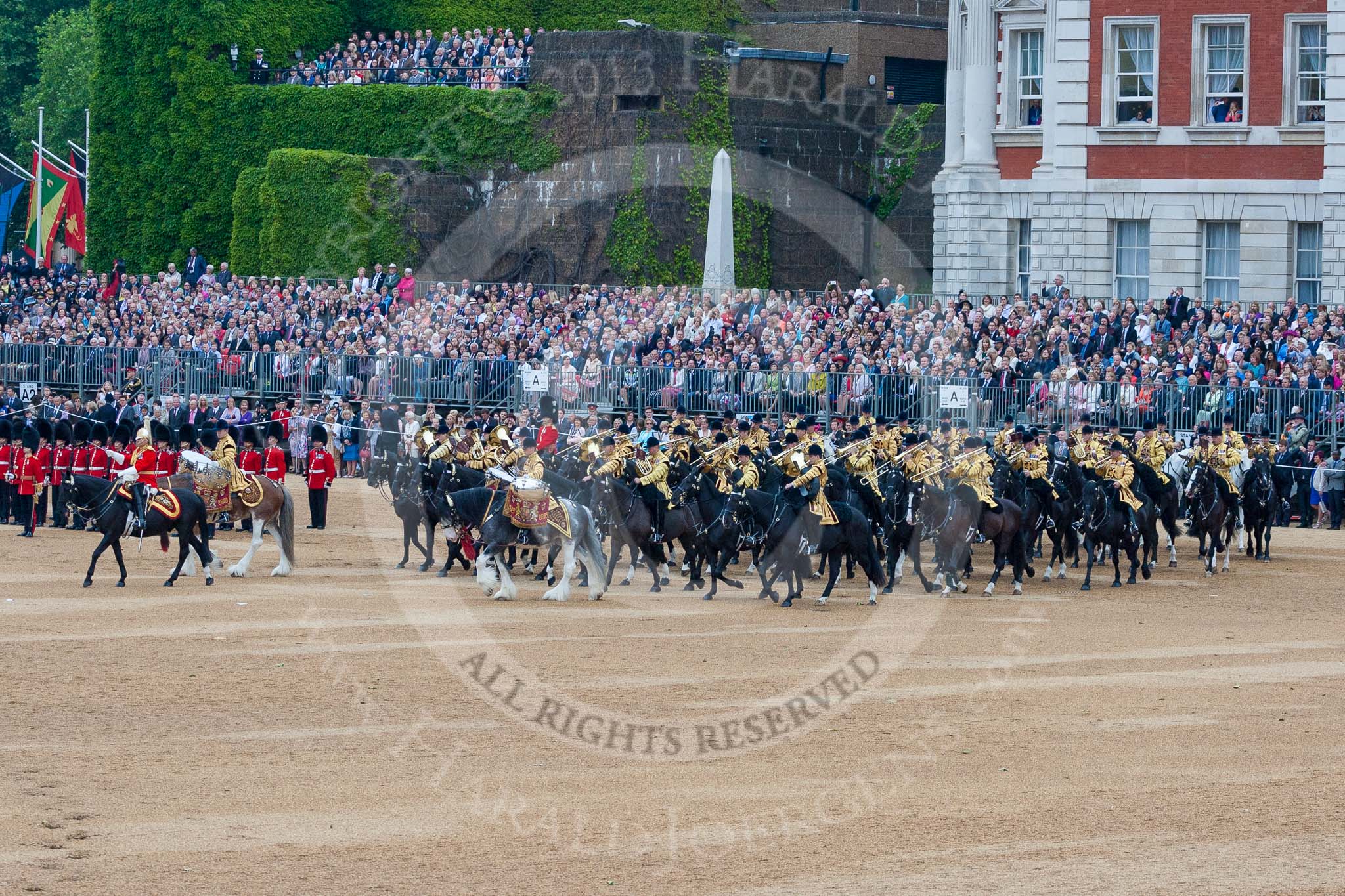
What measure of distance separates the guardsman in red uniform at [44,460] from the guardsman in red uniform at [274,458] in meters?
3.84

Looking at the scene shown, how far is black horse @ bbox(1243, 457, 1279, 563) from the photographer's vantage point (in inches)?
1073

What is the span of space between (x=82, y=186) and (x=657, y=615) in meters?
38.8

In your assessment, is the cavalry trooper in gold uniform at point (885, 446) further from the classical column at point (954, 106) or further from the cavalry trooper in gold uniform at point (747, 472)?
the classical column at point (954, 106)

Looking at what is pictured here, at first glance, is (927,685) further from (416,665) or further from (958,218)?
(958,218)

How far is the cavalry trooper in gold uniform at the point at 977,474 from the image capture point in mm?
23719

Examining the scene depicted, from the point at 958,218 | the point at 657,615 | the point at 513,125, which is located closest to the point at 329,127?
the point at 513,125

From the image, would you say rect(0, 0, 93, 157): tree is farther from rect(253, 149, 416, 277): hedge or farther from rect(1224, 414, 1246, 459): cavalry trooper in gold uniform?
rect(1224, 414, 1246, 459): cavalry trooper in gold uniform

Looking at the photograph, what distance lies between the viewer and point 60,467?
30766 mm

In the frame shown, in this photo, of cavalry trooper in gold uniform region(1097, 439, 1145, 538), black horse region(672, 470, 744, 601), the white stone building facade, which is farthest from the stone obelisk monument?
black horse region(672, 470, 744, 601)

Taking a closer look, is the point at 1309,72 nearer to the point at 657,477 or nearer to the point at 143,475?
the point at 657,477

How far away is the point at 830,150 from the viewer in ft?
156

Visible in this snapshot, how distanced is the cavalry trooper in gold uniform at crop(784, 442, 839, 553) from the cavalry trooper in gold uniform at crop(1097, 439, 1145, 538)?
458 centimetres

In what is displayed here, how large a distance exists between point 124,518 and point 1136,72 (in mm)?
25091

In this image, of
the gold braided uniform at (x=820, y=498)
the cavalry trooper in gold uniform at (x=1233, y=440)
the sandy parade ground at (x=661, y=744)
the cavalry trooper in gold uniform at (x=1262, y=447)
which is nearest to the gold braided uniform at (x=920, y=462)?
the sandy parade ground at (x=661, y=744)
